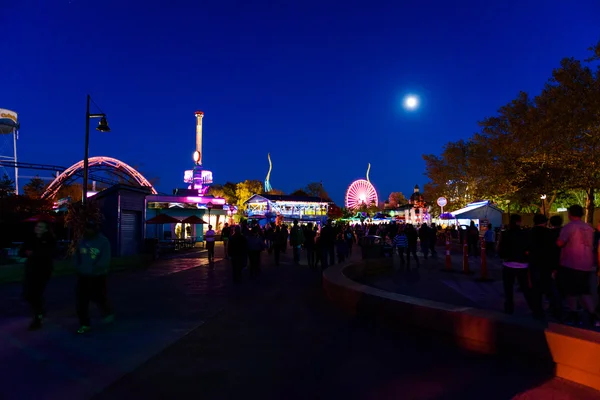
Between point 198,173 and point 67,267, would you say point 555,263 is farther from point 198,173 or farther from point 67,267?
point 198,173

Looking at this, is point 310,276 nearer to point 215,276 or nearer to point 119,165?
point 215,276

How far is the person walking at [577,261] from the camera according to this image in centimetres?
629

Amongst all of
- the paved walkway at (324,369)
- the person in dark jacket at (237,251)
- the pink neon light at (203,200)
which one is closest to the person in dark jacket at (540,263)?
the paved walkway at (324,369)

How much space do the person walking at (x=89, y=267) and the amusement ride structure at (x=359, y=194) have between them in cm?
7526

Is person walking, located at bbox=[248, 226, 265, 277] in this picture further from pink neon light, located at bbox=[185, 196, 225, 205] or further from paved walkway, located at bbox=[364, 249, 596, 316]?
pink neon light, located at bbox=[185, 196, 225, 205]

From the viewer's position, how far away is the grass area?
41.5 feet

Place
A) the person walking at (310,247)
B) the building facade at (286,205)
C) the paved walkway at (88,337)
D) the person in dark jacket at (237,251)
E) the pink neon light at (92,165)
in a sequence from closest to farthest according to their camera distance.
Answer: the paved walkway at (88,337) < the person in dark jacket at (237,251) < the person walking at (310,247) < the pink neon light at (92,165) < the building facade at (286,205)

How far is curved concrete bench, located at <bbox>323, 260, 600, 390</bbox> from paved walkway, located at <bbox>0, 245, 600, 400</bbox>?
0.17 m

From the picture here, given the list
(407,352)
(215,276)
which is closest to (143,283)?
(215,276)

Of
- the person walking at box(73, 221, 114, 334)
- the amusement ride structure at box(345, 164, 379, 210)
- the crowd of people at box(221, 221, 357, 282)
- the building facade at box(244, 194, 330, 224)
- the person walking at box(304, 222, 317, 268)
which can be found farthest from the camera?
the amusement ride structure at box(345, 164, 379, 210)

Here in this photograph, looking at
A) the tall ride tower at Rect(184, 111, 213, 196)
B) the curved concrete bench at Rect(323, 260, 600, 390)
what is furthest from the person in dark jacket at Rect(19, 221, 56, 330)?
the tall ride tower at Rect(184, 111, 213, 196)

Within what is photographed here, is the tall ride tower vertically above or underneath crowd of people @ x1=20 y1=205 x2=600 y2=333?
above

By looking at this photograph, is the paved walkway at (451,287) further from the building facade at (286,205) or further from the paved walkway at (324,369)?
the building facade at (286,205)

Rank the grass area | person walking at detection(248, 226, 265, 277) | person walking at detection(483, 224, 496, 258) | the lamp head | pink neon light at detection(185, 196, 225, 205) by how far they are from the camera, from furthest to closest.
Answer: pink neon light at detection(185, 196, 225, 205) < person walking at detection(483, 224, 496, 258) < the lamp head < person walking at detection(248, 226, 265, 277) < the grass area
